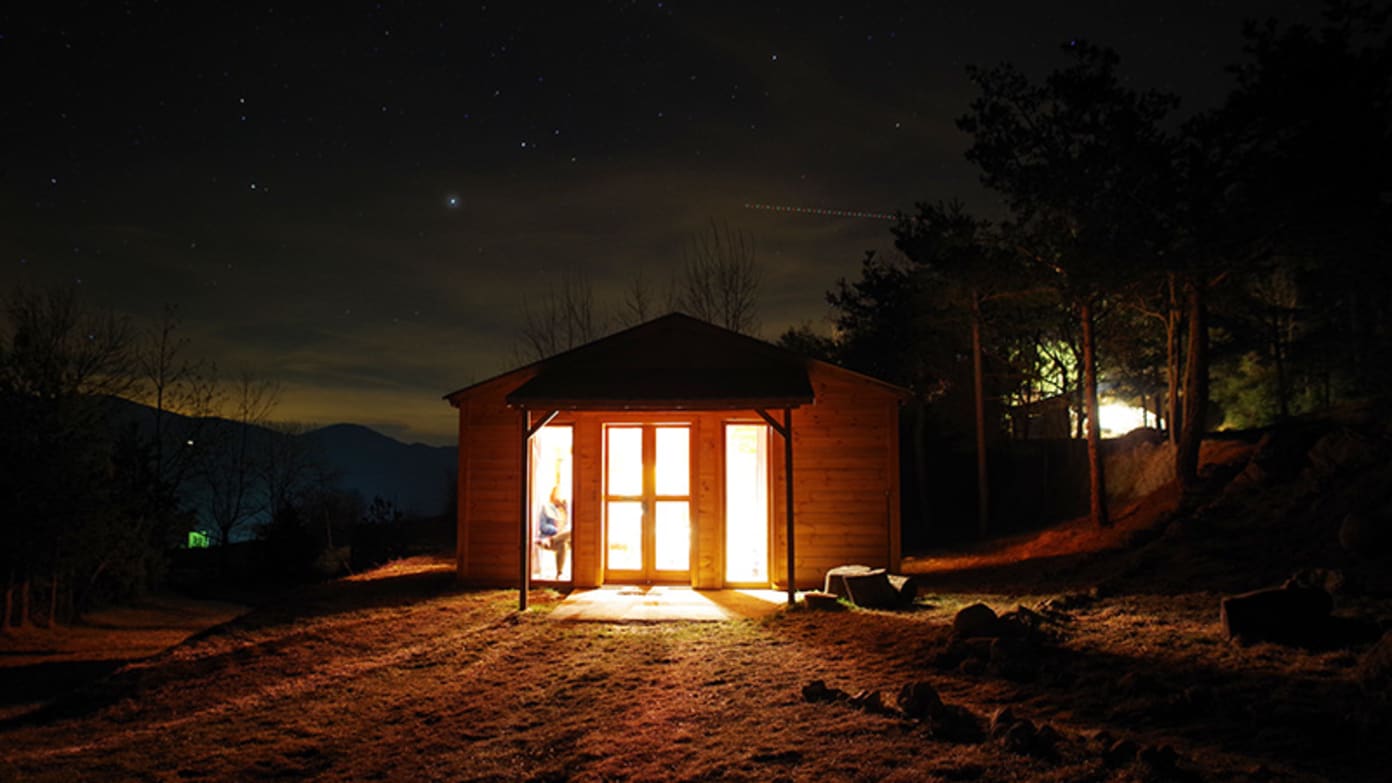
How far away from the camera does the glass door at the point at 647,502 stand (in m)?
12.5

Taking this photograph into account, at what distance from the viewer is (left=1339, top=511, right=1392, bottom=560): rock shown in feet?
32.0

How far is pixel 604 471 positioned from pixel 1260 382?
2052 centimetres

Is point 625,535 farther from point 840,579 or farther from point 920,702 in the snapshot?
point 920,702

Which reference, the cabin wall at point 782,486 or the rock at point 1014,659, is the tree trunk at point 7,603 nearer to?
the cabin wall at point 782,486

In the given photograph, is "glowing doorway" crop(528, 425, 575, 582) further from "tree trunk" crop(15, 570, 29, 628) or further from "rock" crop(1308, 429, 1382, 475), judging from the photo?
"rock" crop(1308, 429, 1382, 475)

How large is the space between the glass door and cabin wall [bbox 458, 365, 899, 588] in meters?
0.19

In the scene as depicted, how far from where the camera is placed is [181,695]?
719 centimetres

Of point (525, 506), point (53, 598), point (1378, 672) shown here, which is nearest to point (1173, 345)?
point (1378, 672)

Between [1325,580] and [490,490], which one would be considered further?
[490,490]

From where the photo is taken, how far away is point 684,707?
611 cm

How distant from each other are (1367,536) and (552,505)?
1095 cm

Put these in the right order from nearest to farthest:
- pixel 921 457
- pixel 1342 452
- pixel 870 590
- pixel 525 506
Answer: pixel 870 590 → pixel 525 506 → pixel 1342 452 → pixel 921 457

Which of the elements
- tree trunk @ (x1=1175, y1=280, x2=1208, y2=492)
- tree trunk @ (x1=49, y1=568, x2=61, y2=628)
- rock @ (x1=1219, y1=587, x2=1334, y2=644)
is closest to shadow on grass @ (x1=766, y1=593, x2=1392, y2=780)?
rock @ (x1=1219, y1=587, x2=1334, y2=644)

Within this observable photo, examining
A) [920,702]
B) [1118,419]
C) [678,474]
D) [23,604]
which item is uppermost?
[1118,419]
